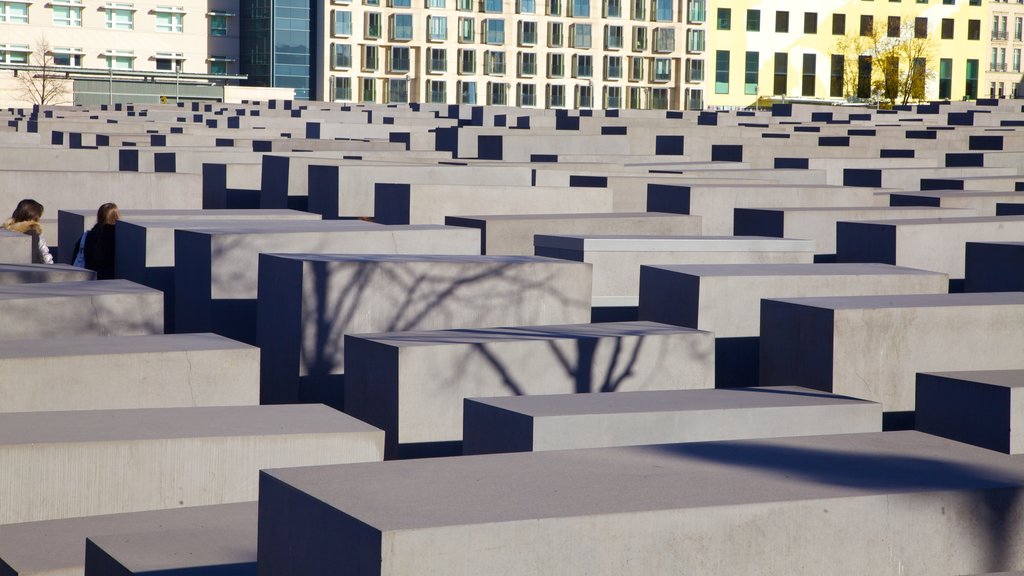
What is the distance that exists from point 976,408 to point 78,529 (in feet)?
12.2

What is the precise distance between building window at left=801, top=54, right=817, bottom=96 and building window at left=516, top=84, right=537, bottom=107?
18113 mm

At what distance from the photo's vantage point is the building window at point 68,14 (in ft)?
257

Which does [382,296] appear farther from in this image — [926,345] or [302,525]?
[302,525]

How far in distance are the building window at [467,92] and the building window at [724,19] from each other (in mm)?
16880

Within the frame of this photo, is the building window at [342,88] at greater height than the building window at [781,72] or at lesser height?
lesser

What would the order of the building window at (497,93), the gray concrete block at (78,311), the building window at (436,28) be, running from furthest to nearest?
the building window at (497,93) → the building window at (436,28) → the gray concrete block at (78,311)

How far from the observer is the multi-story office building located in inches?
3804

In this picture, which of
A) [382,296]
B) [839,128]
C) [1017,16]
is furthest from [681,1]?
[382,296]

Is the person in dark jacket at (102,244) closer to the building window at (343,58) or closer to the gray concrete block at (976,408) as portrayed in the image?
the gray concrete block at (976,408)

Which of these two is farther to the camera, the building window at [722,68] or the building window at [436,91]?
the building window at [722,68]

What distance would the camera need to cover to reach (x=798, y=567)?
401 centimetres

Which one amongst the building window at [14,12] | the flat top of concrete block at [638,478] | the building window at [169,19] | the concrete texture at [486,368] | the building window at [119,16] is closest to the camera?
the flat top of concrete block at [638,478]

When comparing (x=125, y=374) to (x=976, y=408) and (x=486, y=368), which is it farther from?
(x=976, y=408)

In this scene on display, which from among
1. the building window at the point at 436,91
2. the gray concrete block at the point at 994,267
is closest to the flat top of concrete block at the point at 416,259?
the gray concrete block at the point at 994,267
